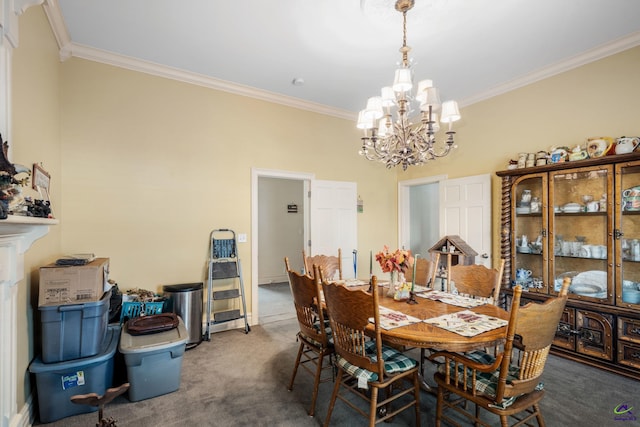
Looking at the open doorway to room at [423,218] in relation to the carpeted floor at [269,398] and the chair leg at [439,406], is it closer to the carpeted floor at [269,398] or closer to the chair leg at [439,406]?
the carpeted floor at [269,398]

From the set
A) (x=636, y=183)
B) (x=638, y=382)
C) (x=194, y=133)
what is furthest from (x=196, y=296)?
(x=636, y=183)

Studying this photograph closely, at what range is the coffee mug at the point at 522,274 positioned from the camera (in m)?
3.49

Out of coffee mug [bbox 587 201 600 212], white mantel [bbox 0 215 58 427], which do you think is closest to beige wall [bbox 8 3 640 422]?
white mantel [bbox 0 215 58 427]

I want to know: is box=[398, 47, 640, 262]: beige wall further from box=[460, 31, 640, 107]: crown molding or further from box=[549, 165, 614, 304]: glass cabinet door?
box=[549, 165, 614, 304]: glass cabinet door

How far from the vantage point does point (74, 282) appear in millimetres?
2240

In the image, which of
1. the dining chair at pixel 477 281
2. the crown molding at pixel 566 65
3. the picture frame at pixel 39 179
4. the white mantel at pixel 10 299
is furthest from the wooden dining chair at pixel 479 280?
the picture frame at pixel 39 179

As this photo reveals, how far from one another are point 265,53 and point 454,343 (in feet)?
10.3

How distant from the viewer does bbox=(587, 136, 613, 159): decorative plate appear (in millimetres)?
2967

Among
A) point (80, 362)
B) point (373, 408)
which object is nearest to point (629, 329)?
point (373, 408)

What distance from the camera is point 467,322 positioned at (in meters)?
1.94

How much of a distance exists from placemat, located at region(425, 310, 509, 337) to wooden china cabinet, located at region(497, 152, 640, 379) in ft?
5.61

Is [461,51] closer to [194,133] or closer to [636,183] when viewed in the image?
[636,183]

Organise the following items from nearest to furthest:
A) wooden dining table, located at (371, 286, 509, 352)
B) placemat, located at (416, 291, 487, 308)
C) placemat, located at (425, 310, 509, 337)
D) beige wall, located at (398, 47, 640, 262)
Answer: wooden dining table, located at (371, 286, 509, 352)
placemat, located at (425, 310, 509, 337)
placemat, located at (416, 291, 487, 308)
beige wall, located at (398, 47, 640, 262)

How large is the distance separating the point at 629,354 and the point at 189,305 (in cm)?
418
